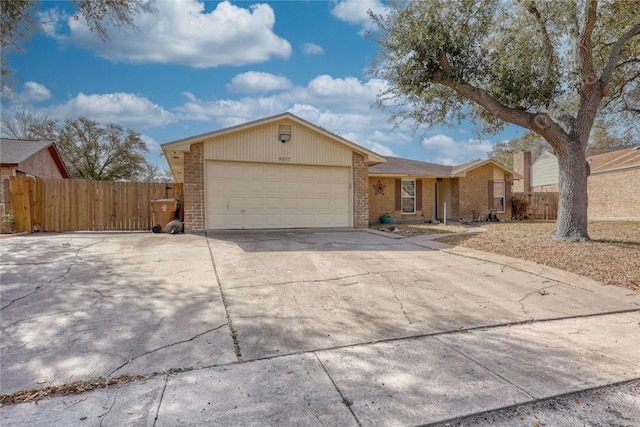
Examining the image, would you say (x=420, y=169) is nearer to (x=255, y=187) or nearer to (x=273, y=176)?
(x=273, y=176)

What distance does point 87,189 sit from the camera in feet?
34.9

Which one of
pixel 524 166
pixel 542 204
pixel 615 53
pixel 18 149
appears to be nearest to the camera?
pixel 615 53

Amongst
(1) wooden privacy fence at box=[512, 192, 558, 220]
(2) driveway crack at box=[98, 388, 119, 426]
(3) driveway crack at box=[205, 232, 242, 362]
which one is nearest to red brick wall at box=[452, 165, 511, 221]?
(1) wooden privacy fence at box=[512, 192, 558, 220]

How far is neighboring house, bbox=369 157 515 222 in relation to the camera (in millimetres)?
16844

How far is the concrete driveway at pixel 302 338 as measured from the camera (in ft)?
7.54

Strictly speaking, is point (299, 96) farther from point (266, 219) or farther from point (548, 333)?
point (548, 333)

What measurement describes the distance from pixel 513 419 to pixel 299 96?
735 inches

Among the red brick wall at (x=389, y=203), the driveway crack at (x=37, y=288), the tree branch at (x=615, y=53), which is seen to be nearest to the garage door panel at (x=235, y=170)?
the driveway crack at (x=37, y=288)

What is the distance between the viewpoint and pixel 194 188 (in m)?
10.2

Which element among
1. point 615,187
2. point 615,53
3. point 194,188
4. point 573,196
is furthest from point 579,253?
point 615,187

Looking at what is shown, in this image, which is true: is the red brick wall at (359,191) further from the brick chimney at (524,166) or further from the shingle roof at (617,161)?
the brick chimney at (524,166)

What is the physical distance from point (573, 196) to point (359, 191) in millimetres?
6071

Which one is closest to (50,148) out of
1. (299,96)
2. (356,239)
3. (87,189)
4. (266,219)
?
(87,189)

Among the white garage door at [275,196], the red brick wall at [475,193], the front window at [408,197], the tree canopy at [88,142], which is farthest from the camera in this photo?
the tree canopy at [88,142]
